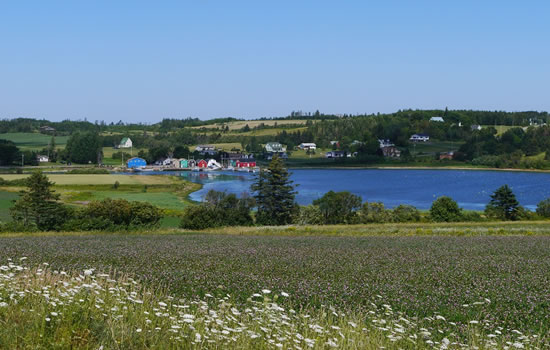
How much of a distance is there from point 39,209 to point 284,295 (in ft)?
142

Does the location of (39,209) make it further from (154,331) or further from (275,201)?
(154,331)

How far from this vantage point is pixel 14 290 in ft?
32.8

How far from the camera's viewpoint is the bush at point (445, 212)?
59.5 meters

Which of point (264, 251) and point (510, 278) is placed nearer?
point (510, 278)

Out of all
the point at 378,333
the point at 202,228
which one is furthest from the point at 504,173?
the point at 378,333

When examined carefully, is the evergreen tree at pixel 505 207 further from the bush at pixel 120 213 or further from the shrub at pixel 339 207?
the bush at pixel 120 213

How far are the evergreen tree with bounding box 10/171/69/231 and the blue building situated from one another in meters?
143

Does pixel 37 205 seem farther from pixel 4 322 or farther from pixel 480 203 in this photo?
pixel 480 203

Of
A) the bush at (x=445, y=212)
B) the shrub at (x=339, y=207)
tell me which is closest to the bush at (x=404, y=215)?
the bush at (x=445, y=212)

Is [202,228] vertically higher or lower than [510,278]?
lower

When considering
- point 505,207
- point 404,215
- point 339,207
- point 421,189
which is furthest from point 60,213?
point 421,189

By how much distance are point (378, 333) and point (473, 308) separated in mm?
4818

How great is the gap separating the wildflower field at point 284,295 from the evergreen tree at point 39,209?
23009 mm

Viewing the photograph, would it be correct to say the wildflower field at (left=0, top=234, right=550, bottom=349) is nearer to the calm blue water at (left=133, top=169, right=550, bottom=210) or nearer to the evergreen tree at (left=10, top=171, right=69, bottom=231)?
the evergreen tree at (left=10, top=171, right=69, bottom=231)
